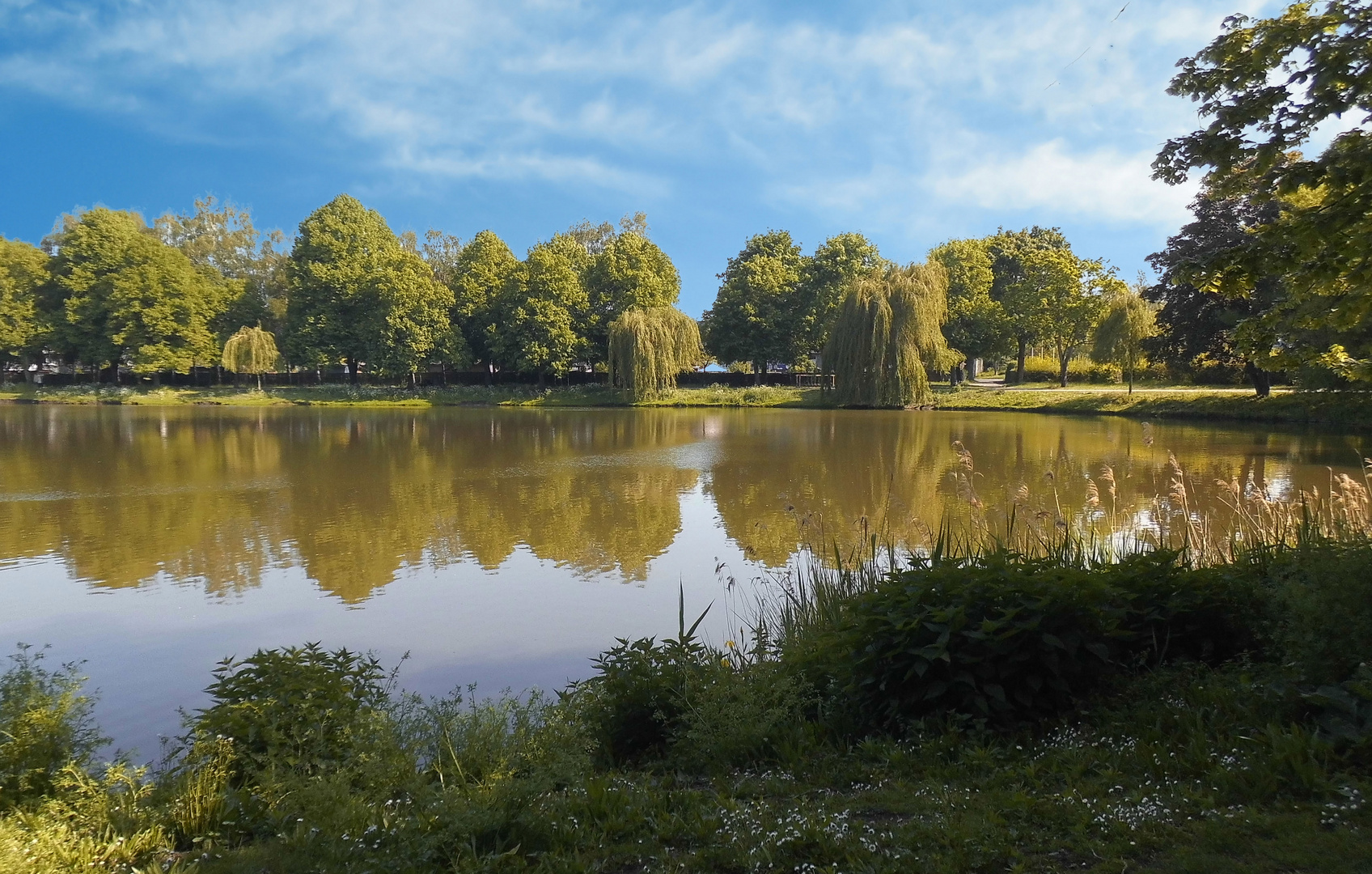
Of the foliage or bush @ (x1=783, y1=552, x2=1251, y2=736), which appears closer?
bush @ (x1=783, y1=552, x2=1251, y2=736)

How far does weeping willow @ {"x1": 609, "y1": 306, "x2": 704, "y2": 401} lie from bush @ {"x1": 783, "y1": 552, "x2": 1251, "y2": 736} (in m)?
41.7

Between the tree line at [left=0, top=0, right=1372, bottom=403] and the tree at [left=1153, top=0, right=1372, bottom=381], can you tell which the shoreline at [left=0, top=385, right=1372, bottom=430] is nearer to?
the tree line at [left=0, top=0, right=1372, bottom=403]

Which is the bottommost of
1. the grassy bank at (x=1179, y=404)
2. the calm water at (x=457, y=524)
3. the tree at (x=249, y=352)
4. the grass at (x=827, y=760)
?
the calm water at (x=457, y=524)

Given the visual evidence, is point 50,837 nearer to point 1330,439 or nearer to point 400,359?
point 1330,439

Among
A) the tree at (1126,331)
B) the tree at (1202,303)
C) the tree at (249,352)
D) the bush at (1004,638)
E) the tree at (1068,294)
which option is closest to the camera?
the bush at (1004,638)

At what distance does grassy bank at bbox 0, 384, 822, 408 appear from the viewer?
49125mm

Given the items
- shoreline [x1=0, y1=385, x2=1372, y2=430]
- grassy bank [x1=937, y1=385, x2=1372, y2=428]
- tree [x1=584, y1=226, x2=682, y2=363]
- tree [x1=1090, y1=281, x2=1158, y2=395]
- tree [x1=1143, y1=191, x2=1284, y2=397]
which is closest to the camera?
grassy bank [x1=937, y1=385, x2=1372, y2=428]

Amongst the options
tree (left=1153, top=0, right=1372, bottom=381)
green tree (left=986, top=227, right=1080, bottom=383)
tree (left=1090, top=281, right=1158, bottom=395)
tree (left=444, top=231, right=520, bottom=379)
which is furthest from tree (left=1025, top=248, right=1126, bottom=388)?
tree (left=1153, top=0, right=1372, bottom=381)

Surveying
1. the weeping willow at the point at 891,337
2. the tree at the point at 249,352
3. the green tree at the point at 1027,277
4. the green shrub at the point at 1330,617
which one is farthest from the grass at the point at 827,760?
the tree at the point at 249,352

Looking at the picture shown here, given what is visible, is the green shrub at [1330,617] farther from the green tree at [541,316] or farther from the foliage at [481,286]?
the foliage at [481,286]

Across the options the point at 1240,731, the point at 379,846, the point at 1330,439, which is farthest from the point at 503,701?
the point at 1330,439

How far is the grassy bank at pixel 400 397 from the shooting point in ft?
161

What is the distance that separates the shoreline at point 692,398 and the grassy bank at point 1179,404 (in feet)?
0.15

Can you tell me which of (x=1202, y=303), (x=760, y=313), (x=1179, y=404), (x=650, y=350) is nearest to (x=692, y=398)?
(x=650, y=350)
